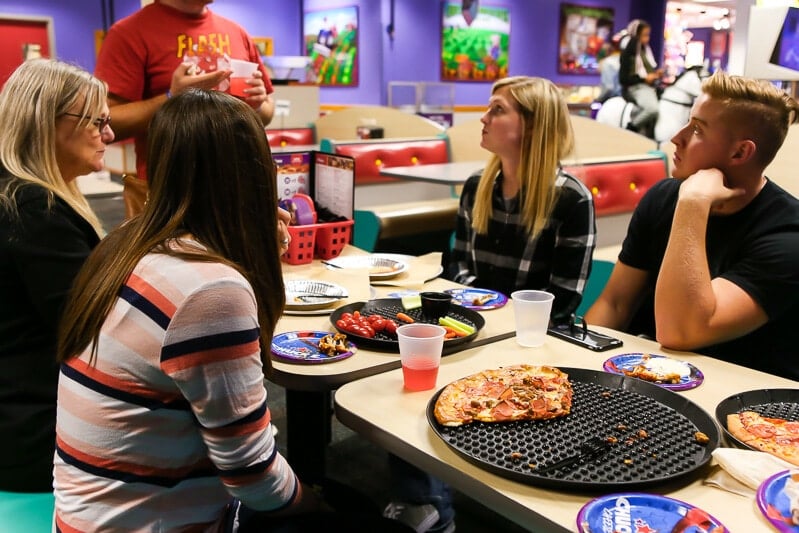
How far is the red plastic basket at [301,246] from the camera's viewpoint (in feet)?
8.20

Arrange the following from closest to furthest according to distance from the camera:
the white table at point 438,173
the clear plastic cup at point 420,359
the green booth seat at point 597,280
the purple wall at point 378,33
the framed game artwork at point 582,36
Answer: the clear plastic cup at point 420,359 < the green booth seat at point 597,280 < the white table at point 438,173 < the purple wall at point 378,33 < the framed game artwork at point 582,36

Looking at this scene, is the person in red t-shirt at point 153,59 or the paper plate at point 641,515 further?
the person in red t-shirt at point 153,59

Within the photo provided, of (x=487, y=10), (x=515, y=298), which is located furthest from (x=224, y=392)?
(x=487, y=10)

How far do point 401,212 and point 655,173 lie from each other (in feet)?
5.33

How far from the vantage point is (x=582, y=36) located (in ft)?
44.3

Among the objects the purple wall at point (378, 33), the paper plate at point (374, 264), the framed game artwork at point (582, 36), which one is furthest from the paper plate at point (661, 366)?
the framed game artwork at point (582, 36)

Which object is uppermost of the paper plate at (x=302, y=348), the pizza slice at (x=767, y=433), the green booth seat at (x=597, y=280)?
the pizza slice at (x=767, y=433)

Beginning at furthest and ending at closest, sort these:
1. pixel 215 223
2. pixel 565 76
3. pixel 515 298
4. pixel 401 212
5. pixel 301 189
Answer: pixel 565 76 → pixel 401 212 → pixel 301 189 → pixel 515 298 → pixel 215 223

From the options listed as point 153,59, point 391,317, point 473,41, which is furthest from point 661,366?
point 473,41

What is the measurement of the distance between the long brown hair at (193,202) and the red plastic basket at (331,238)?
134 centimetres

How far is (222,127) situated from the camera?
1184 mm

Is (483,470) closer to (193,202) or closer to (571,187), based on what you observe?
(193,202)

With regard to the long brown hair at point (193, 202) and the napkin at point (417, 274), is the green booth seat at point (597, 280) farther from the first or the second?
the long brown hair at point (193, 202)

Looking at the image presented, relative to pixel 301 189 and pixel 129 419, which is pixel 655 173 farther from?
pixel 129 419
